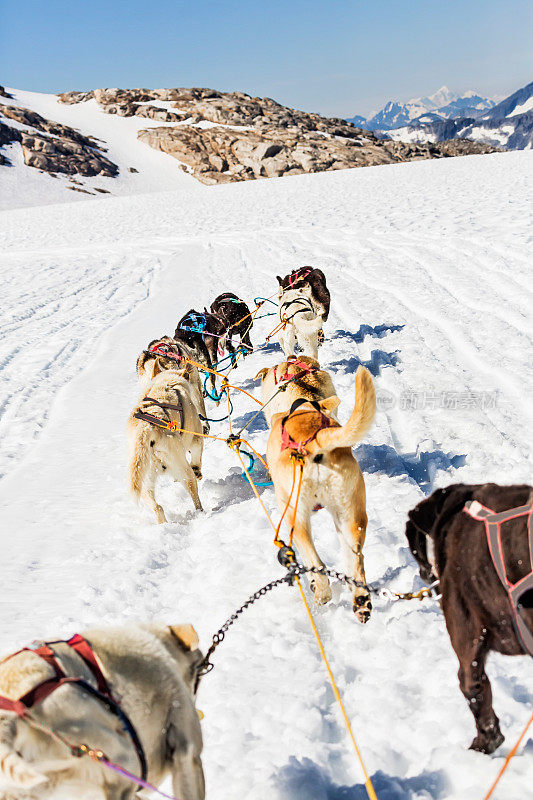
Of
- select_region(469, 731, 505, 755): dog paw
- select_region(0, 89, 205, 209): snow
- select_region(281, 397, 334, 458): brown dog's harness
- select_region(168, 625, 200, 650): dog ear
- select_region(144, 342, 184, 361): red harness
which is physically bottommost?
select_region(469, 731, 505, 755): dog paw

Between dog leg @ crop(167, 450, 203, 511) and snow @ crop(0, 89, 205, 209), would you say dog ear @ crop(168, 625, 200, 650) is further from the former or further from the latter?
snow @ crop(0, 89, 205, 209)

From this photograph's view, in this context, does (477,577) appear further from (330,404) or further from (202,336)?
(202,336)

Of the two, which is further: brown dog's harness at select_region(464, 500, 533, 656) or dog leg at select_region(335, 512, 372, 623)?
dog leg at select_region(335, 512, 372, 623)

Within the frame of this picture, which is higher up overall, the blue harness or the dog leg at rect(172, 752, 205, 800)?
the blue harness

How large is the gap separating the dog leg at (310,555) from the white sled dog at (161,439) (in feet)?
4.38

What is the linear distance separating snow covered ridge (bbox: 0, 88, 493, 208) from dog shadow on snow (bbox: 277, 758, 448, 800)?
52.1 metres

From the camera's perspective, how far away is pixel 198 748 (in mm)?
1479

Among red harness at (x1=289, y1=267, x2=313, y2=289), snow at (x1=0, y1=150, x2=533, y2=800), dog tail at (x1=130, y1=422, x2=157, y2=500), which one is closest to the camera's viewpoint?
snow at (x1=0, y1=150, x2=533, y2=800)

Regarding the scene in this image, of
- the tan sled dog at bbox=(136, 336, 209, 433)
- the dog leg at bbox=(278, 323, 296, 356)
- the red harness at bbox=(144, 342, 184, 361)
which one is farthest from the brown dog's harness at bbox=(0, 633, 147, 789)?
the dog leg at bbox=(278, 323, 296, 356)

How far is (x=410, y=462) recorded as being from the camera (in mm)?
4176

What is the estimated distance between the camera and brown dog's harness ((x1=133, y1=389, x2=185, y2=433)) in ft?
12.1

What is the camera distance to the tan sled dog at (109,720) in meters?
1.11

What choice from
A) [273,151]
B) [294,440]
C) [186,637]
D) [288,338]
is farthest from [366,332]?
[273,151]

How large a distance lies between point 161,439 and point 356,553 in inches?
64.9
